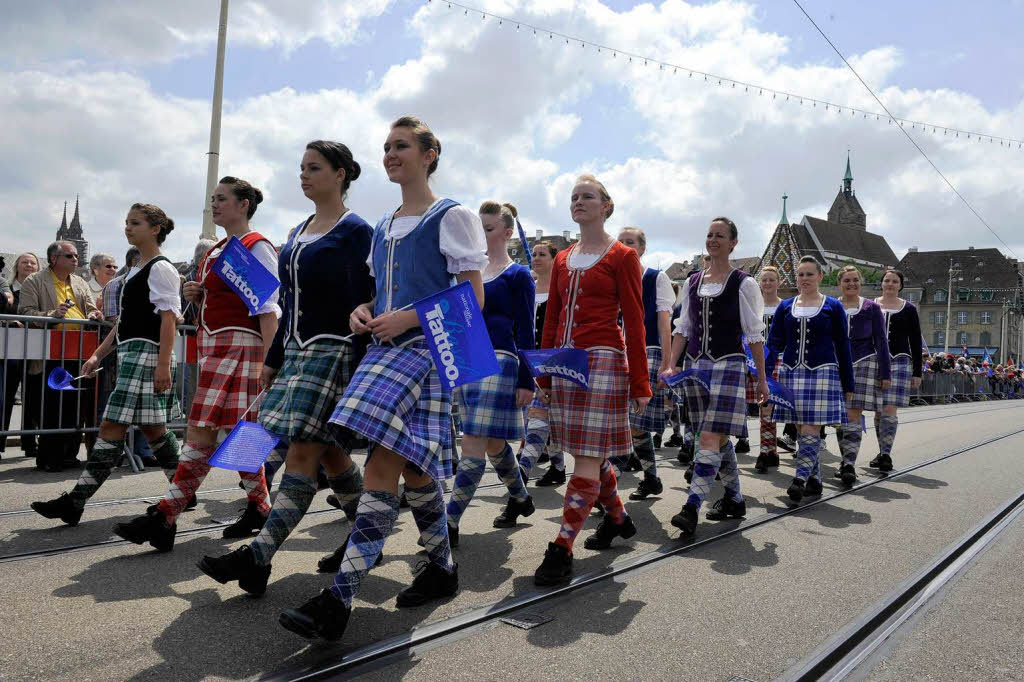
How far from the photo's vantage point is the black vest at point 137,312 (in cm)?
489

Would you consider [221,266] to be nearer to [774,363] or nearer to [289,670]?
[289,670]

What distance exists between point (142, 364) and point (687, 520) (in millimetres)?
3411

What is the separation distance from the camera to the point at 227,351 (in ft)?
14.6

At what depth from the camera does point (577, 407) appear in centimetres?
419

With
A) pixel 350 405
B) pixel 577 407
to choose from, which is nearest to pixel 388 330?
pixel 350 405

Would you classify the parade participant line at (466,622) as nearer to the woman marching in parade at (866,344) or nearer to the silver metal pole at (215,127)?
the woman marching in parade at (866,344)

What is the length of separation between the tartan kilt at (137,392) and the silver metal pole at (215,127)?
914 cm

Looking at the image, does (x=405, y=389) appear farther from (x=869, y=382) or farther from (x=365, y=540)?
(x=869, y=382)

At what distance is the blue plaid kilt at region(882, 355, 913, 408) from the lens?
875 centimetres

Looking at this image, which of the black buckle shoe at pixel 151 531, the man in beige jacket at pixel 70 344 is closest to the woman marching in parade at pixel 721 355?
the black buckle shoe at pixel 151 531

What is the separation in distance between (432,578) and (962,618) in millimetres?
2292

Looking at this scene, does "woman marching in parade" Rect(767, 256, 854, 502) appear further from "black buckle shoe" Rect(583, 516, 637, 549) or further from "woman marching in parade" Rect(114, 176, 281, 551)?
"woman marching in parade" Rect(114, 176, 281, 551)

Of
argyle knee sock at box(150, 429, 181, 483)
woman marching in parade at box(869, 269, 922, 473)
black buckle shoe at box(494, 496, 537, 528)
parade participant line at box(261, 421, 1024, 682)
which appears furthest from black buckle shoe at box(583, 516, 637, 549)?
woman marching in parade at box(869, 269, 922, 473)

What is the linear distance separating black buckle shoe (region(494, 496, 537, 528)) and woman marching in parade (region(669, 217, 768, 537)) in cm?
110
